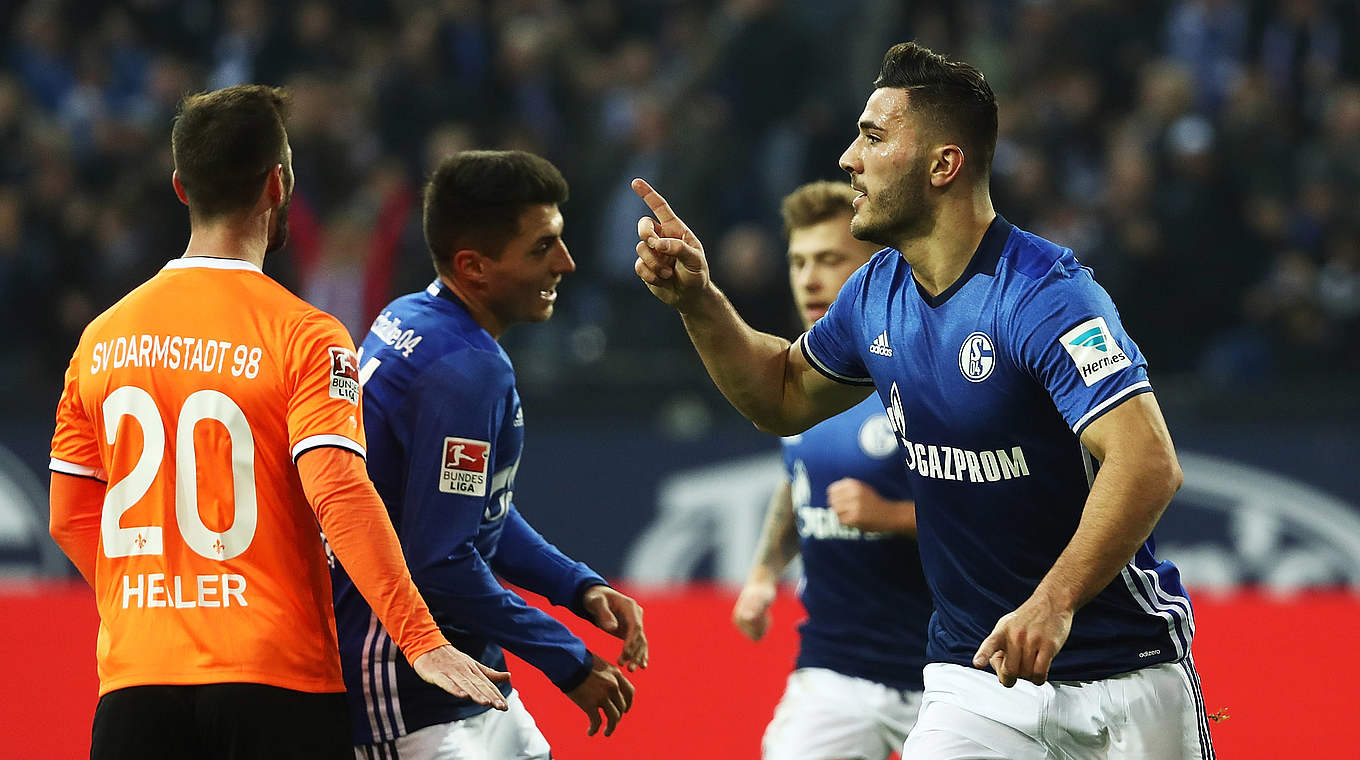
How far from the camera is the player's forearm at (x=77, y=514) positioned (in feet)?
11.6

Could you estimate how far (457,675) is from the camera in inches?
125

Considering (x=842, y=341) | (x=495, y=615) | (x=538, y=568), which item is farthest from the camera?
(x=538, y=568)

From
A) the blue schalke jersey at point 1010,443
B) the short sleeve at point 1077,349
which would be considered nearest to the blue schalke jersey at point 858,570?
the blue schalke jersey at point 1010,443

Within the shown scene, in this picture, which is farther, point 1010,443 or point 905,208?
point 905,208

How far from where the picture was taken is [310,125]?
1084 centimetres

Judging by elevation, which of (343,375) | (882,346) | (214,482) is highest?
(882,346)

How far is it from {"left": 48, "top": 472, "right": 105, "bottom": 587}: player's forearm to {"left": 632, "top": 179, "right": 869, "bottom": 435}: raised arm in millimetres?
1361

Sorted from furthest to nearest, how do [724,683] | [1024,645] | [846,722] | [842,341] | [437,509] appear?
[724,683], [846,722], [842,341], [437,509], [1024,645]

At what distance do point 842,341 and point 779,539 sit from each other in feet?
4.95

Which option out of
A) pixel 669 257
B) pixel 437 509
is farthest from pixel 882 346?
A: pixel 437 509

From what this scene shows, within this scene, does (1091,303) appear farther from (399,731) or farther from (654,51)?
(654,51)

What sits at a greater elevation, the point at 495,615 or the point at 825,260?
the point at 825,260

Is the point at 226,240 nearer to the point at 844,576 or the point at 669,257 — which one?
the point at 669,257

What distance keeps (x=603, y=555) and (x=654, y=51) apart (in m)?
4.40
